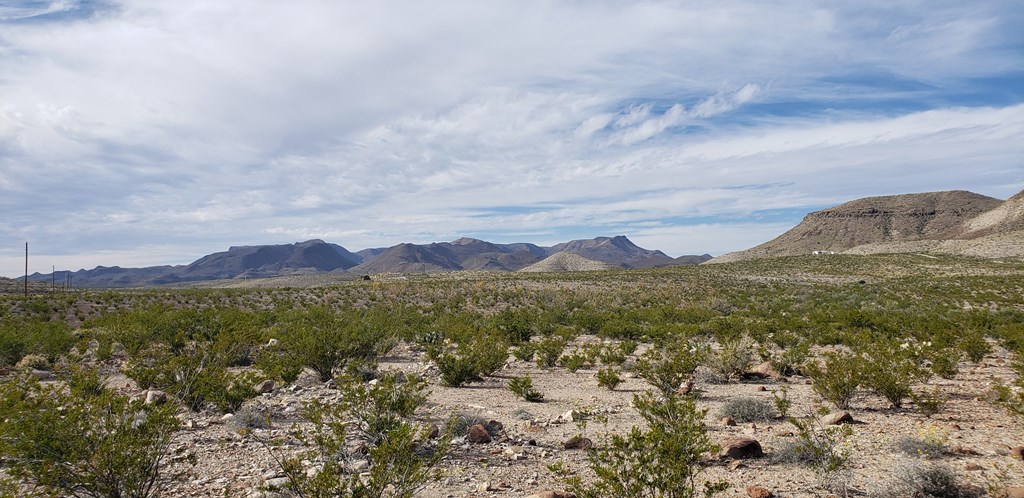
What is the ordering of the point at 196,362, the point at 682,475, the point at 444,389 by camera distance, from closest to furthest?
1. the point at 682,475
2. the point at 196,362
3. the point at 444,389

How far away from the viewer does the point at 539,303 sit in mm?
37406

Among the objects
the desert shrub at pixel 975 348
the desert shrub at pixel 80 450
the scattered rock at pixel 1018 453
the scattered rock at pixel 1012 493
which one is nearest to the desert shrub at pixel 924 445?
the scattered rock at pixel 1018 453

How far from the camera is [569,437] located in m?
7.91

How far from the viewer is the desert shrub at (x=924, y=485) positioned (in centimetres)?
530

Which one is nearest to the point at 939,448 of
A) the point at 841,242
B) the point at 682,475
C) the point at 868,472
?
the point at 868,472

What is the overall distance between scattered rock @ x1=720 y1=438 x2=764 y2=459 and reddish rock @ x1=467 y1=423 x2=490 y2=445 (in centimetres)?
338

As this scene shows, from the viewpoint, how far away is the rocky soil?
19.7 ft

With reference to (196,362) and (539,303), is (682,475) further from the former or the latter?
(539,303)

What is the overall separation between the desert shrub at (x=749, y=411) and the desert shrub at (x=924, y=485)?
10.3ft

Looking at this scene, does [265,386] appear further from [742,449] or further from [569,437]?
[742,449]

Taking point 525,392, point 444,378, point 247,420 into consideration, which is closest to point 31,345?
point 247,420

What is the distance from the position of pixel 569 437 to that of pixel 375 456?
3923 mm

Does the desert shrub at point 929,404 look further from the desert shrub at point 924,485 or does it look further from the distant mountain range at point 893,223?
the distant mountain range at point 893,223

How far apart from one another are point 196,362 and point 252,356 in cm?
610
